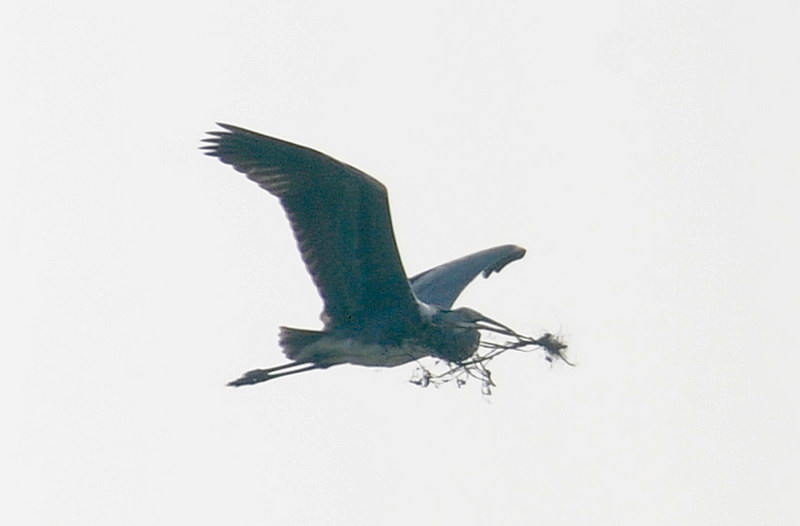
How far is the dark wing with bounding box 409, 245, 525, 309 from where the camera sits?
20266 mm

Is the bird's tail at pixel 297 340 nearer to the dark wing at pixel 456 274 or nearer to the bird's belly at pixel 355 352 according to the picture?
the bird's belly at pixel 355 352

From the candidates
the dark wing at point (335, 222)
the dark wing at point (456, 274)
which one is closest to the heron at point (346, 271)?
the dark wing at point (335, 222)

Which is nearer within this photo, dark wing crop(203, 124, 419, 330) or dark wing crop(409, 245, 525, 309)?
dark wing crop(203, 124, 419, 330)

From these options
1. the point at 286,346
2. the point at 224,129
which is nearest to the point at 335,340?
the point at 286,346

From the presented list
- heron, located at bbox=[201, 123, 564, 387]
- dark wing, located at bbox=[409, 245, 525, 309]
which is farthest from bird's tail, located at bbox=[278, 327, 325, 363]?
dark wing, located at bbox=[409, 245, 525, 309]

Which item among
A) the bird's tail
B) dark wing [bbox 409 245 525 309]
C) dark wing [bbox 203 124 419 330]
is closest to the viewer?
dark wing [bbox 203 124 419 330]

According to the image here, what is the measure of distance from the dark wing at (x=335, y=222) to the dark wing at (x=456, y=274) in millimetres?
1057

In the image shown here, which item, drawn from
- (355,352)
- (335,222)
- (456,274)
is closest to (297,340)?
(355,352)

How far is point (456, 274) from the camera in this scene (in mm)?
20625

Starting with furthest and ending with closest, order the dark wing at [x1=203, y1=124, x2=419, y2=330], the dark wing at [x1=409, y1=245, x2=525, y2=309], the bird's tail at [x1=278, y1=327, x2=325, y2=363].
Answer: the dark wing at [x1=409, y1=245, x2=525, y2=309] → the bird's tail at [x1=278, y1=327, x2=325, y2=363] → the dark wing at [x1=203, y1=124, x2=419, y2=330]

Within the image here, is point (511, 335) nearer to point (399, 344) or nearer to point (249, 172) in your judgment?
point (399, 344)

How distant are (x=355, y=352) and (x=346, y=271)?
1.76ft

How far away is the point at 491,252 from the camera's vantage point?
2106 cm

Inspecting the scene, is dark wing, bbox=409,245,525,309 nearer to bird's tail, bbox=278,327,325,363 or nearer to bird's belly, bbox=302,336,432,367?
bird's belly, bbox=302,336,432,367
